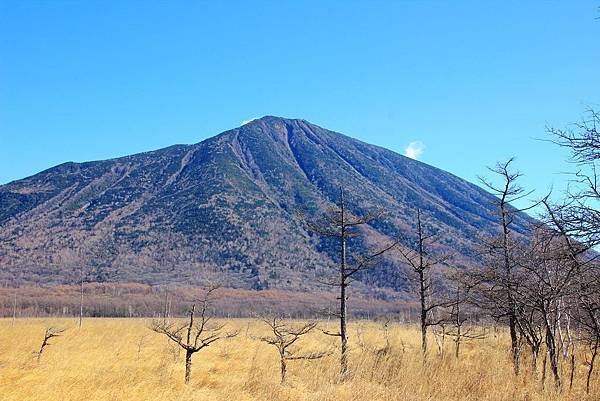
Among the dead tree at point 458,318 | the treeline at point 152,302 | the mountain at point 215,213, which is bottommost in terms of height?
the treeline at point 152,302

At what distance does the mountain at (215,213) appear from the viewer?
341 feet

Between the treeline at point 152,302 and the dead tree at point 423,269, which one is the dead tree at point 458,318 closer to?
the dead tree at point 423,269

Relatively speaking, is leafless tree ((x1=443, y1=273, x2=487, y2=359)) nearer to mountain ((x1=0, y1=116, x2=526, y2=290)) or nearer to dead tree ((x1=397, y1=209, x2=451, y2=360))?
dead tree ((x1=397, y1=209, x2=451, y2=360))

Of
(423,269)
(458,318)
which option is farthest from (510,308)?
(458,318)

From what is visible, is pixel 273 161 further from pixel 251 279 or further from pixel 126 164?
pixel 251 279

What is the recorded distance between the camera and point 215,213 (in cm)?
12800

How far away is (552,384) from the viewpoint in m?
9.19

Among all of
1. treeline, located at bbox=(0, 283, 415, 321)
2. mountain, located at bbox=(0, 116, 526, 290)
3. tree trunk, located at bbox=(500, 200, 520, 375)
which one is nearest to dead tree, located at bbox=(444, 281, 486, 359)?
tree trunk, located at bbox=(500, 200, 520, 375)

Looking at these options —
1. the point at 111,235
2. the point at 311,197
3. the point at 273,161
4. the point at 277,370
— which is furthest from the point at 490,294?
the point at 273,161

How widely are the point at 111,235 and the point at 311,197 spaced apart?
56.0 m

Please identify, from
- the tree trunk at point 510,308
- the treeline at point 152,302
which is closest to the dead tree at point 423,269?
the tree trunk at point 510,308

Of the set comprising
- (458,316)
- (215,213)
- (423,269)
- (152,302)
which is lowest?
(152,302)

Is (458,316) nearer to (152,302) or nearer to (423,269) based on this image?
(423,269)

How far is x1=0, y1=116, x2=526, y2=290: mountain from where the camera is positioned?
341 feet
